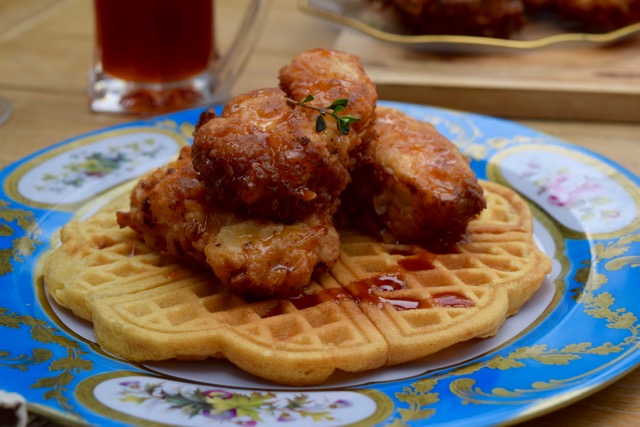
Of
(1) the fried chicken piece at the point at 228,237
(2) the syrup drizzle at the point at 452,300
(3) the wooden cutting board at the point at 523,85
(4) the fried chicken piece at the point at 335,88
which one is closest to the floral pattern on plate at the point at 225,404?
(1) the fried chicken piece at the point at 228,237

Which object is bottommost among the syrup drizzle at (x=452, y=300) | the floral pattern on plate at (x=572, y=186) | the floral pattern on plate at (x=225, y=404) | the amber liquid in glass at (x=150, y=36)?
the floral pattern on plate at (x=225, y=404)

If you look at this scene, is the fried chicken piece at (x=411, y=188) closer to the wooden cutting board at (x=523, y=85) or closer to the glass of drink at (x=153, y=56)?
the wooden cutting board at (x=523, y=85)

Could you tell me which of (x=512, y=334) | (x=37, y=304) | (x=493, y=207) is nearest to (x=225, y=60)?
(x=493, y=207)

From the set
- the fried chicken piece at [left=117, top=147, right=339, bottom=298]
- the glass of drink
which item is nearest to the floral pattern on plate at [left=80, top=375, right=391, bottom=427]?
the fried chicken piece at [left=117, top=147, right=339, bottom=298]

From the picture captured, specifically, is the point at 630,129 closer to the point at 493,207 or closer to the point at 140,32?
the point at 493,207

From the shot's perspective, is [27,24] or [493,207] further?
[27,24]
